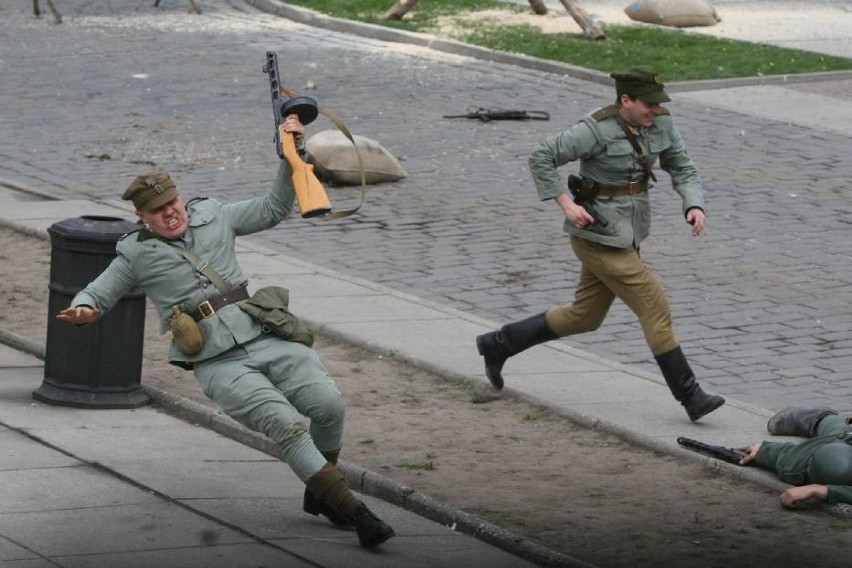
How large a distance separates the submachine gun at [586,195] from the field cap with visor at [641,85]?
53 cm

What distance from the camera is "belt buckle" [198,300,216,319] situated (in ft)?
26.6

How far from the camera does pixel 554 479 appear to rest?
8.95 m

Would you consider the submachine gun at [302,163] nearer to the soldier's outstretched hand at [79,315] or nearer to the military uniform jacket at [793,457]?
the soldier's outstretched hand at [79,315]

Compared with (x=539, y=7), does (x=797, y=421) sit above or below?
below

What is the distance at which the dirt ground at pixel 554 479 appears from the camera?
796 cm

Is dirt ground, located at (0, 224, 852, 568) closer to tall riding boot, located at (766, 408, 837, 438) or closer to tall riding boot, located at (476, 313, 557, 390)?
tall riding boot, located at (476, 313, 557, 390)

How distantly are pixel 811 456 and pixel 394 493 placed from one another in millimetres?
1943

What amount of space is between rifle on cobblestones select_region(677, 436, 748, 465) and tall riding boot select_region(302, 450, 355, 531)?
1899 millimetres

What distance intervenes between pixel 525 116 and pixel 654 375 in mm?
8992

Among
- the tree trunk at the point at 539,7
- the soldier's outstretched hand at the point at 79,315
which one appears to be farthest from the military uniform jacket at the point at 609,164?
the tree trunk at the point at 539,7

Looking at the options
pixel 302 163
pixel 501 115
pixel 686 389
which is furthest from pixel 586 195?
pixel 501 115

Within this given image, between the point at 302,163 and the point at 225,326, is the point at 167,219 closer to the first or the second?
the point at 225,326

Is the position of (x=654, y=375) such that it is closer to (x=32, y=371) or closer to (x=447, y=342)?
(x=447, y=342)

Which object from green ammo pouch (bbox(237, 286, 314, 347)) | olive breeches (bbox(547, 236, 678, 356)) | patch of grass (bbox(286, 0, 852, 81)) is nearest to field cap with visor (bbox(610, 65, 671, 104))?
olive breeches (bbox(547, 236, 678, 356))
